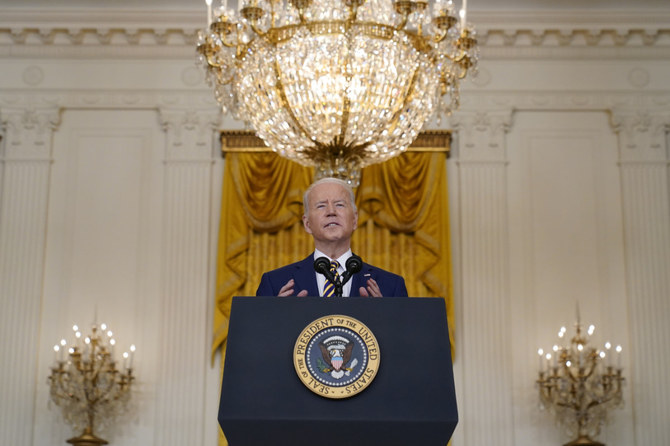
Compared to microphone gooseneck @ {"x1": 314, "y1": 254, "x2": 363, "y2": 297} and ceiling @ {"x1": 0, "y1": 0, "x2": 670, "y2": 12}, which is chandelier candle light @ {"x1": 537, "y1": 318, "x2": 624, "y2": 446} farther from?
microphone gooseneck @ {"x1": 314, "y1": 254, "x2": 363, "y2": 297}

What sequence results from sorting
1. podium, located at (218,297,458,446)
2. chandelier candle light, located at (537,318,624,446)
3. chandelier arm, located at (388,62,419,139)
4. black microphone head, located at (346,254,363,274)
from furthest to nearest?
chandelier candle light, located at (537,318,624,446)
chandelier arm, located at (388,62,419,139)
black microphone head, located at (346,254,363,274)
podium, located at (218,297,458,446)

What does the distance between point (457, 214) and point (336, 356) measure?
662 cm

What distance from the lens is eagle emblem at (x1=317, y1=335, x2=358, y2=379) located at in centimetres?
263

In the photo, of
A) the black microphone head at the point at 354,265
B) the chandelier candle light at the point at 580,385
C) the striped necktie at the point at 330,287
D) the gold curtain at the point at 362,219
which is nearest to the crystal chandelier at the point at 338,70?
the striped necktie at the point at 330,287

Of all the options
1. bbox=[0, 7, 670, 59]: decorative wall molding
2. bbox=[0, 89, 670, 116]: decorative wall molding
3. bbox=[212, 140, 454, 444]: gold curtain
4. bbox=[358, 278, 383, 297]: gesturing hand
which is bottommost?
bbox=[358, 278, 383, 297]: gesturing hand

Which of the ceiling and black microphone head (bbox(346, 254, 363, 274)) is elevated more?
the ceiling

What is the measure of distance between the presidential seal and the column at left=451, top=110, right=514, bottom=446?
6.18m

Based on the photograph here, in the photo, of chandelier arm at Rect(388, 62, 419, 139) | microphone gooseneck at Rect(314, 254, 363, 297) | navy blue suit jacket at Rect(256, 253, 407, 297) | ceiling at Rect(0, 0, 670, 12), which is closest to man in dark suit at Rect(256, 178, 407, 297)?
navy blue suit jacket at Rect(256, 253, 407, 297)

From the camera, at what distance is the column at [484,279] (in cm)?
860

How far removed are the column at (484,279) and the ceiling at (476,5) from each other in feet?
3.46

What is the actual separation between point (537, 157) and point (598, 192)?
0.67 meters

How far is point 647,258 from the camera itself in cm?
902

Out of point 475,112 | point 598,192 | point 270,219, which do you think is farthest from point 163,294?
point 598,192

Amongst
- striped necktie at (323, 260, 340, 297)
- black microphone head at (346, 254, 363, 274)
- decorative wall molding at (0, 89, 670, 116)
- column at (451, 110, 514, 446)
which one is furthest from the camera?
decorative wall molding at (0, 89, 670, 116)
